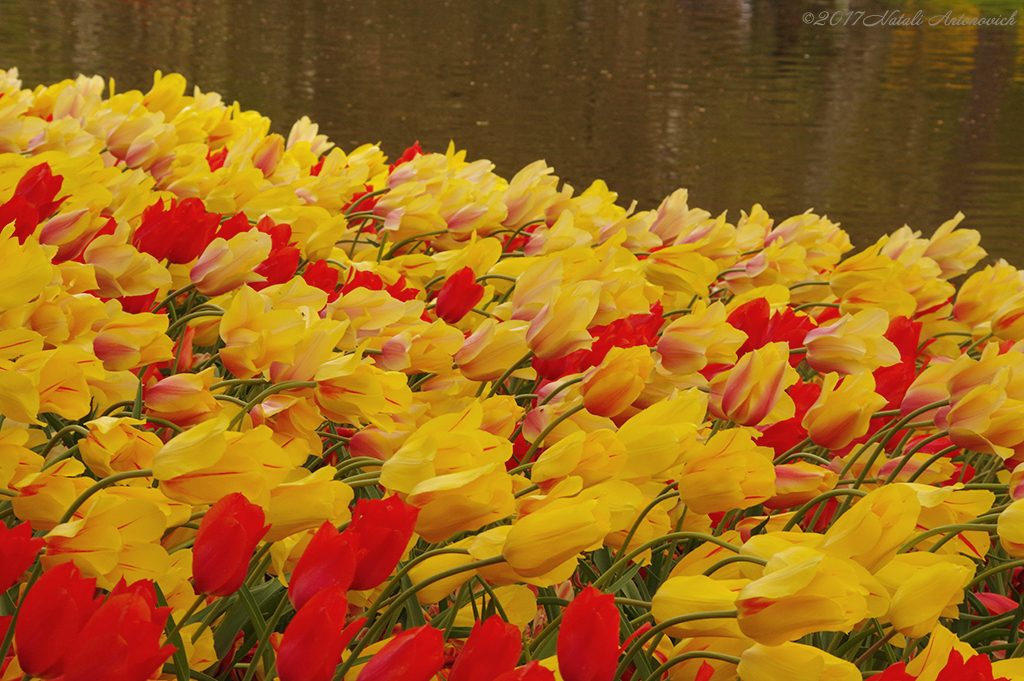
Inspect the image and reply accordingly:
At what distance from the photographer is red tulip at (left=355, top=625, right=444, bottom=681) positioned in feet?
1.81

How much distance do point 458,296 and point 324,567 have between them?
70cm

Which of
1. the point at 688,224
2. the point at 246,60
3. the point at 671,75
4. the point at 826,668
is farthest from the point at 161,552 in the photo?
the point at 671,75

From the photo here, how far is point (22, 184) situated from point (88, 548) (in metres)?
0.81

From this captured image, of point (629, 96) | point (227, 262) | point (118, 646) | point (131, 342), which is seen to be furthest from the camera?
point (629, 96)

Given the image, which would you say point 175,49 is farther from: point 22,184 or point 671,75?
point 22,184

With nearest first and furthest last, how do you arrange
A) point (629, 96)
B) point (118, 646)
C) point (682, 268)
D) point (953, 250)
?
point (118, 646) → point (682, 268) → point (953, 250) → point (629, 96)

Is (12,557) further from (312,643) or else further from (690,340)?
(690,340)

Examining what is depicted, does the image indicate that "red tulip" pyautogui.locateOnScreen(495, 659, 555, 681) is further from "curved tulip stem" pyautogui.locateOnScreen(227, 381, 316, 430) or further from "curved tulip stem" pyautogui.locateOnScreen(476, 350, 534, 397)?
"curved tulip stem" pyautogui.locateOnScreen(476, 350, 534, 397)

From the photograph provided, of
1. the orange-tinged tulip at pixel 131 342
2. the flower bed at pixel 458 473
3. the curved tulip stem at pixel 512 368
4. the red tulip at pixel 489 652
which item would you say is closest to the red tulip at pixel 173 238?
the flower bed at pixel 458 473

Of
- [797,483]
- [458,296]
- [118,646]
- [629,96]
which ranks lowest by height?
[629,96]

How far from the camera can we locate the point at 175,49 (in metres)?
→ 11.8

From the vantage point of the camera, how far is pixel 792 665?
625 mm

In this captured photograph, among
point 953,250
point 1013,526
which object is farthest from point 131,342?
point 953,250

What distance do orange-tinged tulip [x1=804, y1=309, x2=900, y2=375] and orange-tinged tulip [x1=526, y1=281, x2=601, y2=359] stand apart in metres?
0.38
